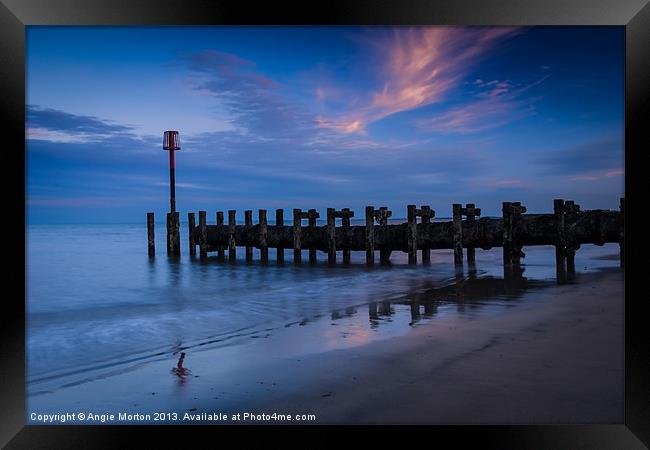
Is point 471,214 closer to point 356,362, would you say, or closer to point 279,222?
point 279,222

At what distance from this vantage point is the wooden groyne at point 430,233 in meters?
11.8

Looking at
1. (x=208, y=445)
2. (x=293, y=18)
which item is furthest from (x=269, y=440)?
(x=293, y=18)

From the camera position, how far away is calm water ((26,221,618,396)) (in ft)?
17.2

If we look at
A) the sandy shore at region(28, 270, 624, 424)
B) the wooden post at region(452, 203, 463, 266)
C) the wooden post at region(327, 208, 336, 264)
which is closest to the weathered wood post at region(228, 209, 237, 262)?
the wooden post at region(327, 208, 336, 264)

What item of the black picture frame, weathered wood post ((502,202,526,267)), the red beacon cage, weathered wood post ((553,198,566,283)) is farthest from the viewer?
the red beacon cage

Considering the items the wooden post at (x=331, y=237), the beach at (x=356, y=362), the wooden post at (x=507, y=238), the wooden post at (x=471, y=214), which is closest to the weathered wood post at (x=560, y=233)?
the wooden post at (x=507, y=238)

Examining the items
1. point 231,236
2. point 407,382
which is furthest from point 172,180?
point 407,382

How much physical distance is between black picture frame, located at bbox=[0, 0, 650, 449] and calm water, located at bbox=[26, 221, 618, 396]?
1.16 m

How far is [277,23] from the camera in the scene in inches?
135

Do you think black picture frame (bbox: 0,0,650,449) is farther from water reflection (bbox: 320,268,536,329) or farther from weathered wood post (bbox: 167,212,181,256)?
weathered wood post (bbox: 167,212,181,256)

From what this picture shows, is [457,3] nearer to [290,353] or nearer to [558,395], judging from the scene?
[558,395]

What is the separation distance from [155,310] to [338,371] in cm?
494

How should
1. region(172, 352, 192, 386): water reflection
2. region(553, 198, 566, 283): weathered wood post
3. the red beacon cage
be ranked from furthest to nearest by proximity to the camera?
1. the red beacon cage
2. region(553, 198, 566, 283): weathered wood post
3. region(172, 352, 192, 386): water reflection

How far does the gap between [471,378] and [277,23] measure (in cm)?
297
